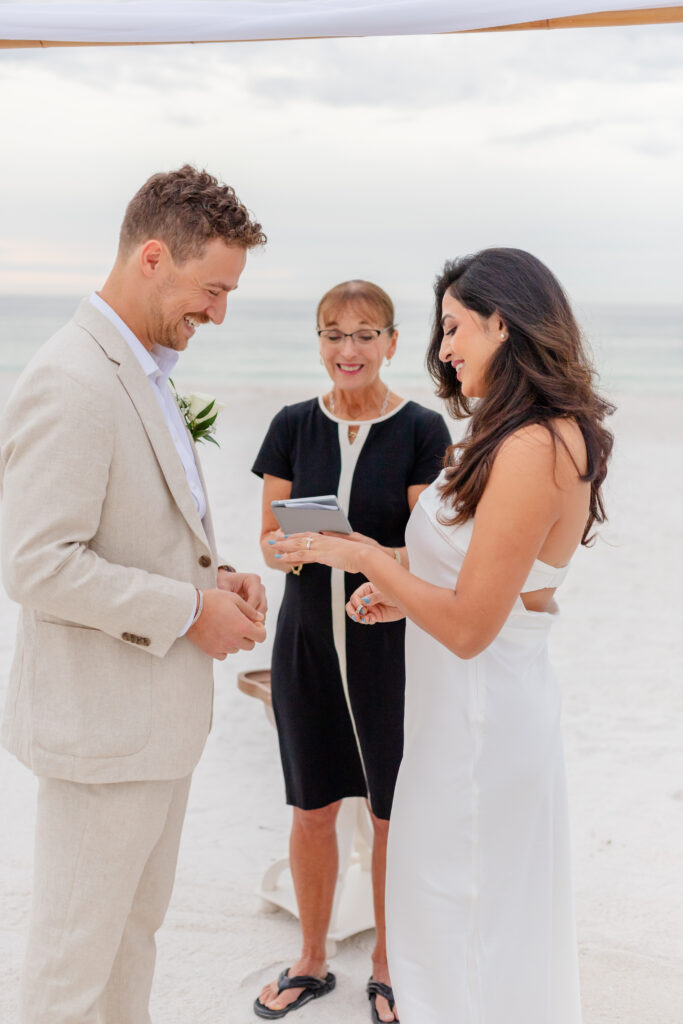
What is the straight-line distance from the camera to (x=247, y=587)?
8.12ft

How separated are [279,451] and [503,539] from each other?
1.42 metres

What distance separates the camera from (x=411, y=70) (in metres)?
29.3

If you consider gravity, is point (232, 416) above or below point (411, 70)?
below

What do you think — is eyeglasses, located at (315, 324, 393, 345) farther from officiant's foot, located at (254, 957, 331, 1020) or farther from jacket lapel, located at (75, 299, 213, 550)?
officiant's foot, located at (254, 957, 331, 1020)

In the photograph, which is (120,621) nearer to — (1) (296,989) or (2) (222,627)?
(2) (222,627)

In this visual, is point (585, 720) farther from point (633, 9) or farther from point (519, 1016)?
point (633, 9)

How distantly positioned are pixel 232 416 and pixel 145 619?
19.0 m

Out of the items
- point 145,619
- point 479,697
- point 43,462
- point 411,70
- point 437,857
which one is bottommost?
point 437,857

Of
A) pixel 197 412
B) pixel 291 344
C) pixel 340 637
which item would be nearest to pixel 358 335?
pixel 197 412

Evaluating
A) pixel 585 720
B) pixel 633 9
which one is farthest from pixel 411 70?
pixel 633 9

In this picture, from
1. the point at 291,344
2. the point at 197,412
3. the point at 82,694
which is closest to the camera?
the point at 82,694

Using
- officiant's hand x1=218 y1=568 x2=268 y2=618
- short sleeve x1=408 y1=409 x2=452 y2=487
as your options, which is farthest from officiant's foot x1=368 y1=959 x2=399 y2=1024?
short sleeve x1=408 y1=409 x2=452 y2=487

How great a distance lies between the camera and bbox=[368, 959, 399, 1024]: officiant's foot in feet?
10.1

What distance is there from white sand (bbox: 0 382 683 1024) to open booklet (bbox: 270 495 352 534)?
1.59 m
